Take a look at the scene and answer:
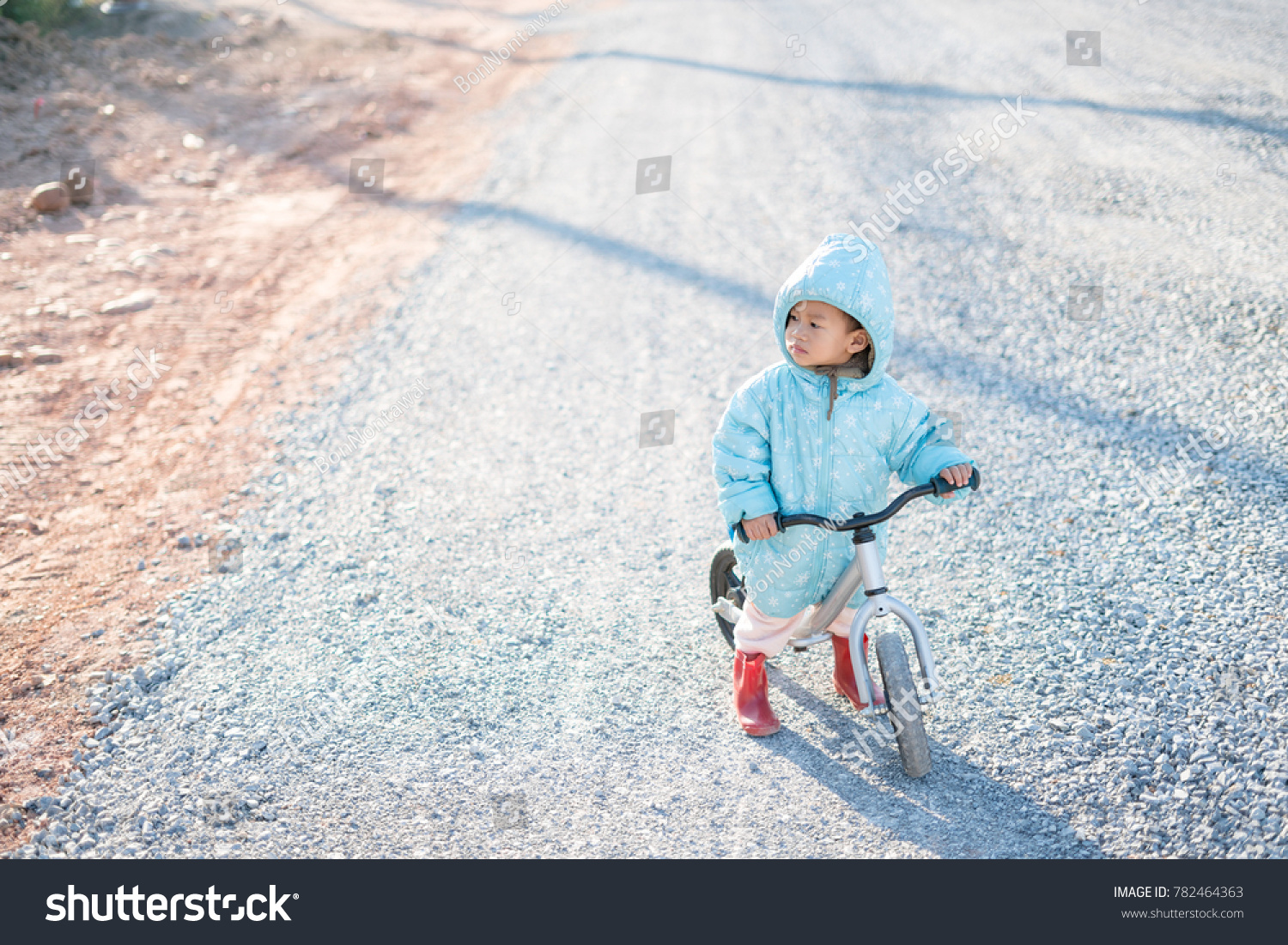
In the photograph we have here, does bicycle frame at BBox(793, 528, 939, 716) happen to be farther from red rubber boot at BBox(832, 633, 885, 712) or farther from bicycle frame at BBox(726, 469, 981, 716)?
red rubber boot at BBox(832, 633, 885, 712)

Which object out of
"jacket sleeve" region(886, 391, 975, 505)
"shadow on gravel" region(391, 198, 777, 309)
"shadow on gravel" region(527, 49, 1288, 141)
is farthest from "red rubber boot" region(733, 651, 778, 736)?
"shadow on gravel" region(527, 49, 1288, 141)

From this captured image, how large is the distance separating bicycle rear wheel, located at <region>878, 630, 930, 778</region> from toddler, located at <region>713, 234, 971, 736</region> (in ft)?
0.27

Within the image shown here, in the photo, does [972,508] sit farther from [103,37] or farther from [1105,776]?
[103,37]

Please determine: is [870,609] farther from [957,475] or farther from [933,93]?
[933,93]

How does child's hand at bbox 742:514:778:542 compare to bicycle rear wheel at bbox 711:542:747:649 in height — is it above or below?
above

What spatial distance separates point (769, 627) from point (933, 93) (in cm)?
1026

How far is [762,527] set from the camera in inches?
119

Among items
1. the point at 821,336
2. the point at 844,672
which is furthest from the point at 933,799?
the point at 821,336

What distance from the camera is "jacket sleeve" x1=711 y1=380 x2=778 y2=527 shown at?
3.12m

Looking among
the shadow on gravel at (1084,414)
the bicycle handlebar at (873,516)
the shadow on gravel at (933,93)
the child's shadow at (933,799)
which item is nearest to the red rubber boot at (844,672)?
the child's shadow at (933,799)

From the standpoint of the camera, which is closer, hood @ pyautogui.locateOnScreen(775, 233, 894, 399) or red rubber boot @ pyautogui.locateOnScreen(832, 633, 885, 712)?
hood @ pyautogui.locateOnScreen(775, 233, 894, 399)

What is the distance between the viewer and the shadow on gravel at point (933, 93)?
29.8 ft
